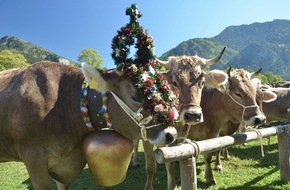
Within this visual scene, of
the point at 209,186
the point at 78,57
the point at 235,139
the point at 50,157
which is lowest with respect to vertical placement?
the point at 209,186

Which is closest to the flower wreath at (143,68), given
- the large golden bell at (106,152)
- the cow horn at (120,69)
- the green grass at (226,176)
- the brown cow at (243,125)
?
the cow horn at (120,69)

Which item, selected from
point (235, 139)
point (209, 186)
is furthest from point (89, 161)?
point (209, 186)

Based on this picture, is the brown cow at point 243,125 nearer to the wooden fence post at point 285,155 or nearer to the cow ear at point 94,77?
the wooden fence post at point 285,155

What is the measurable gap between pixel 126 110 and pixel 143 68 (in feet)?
1.95

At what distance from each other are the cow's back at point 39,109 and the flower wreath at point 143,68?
3.05ft

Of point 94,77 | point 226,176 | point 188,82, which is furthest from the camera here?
point 226,176

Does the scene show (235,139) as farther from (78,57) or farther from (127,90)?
(78,57)

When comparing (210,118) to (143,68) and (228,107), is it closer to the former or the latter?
(228,107)

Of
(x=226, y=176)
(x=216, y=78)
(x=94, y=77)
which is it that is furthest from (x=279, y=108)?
(x=94, y=77)

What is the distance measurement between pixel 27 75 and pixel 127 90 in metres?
1.55

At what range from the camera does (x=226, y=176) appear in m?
8.35

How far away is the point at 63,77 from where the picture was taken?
184 inches

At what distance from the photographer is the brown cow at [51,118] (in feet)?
13.3

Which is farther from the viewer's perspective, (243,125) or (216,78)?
(243,125)
